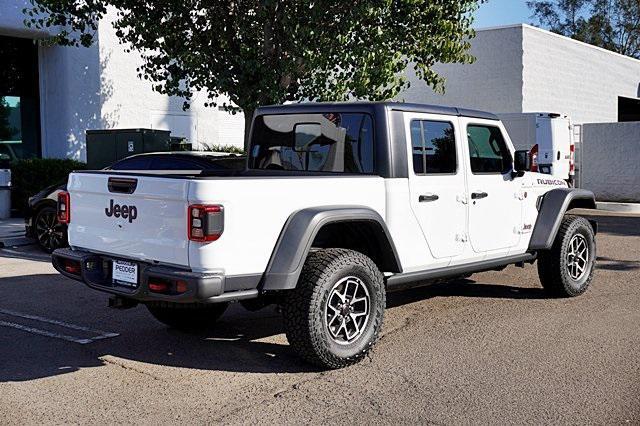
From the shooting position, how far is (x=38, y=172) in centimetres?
1517

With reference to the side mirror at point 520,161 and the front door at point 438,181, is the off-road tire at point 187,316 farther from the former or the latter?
the side mirror at point 520,161

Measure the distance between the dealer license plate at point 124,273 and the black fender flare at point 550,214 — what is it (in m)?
4.09

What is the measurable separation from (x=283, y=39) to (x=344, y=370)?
8007 mm

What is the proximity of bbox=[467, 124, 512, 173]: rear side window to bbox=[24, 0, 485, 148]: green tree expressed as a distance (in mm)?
5084

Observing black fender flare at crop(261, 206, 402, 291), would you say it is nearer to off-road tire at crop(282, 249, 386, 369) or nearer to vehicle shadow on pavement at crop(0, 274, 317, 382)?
off-road tire at crop(282, 249, 386, 369)

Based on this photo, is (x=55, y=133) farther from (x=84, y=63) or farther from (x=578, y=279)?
(x=578, y=279)

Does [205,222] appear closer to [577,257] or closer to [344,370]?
[344,370]

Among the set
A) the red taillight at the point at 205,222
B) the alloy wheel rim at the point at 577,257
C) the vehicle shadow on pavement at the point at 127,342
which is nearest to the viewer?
the red taillight at the point at 205,222

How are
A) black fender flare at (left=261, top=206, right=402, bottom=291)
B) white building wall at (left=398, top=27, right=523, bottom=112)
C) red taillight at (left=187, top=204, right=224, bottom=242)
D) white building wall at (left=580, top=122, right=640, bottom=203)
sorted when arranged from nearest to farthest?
red taillight at (left=187, top=204, right=224, bottom=242) → black fender flare at (left=261, top=206, right=402, bottom=291) → white building wall at (left=580, top=122, right=640, bottom=203) → white building wall at (left=398, top=27, right=523, bottom=112)

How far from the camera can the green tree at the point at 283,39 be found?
12.1 metres

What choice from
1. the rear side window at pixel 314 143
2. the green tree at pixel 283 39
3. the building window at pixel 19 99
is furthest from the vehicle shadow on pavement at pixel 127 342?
the building window at pixel 19 99

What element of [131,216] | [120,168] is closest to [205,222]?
[131,216]

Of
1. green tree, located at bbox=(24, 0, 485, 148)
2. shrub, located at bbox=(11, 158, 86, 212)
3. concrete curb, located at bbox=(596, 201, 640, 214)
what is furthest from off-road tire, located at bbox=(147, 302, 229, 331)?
concrete curb, located at bbox=(596, 201, 640, 214)

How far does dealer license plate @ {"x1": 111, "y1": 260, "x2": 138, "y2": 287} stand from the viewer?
17.7 feet
